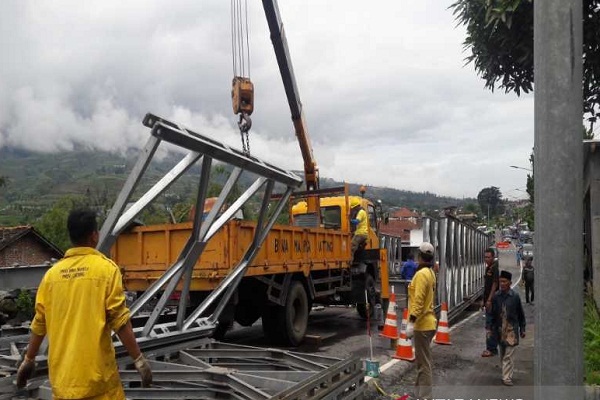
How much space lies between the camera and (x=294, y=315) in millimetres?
9391

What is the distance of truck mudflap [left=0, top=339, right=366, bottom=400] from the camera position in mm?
3912

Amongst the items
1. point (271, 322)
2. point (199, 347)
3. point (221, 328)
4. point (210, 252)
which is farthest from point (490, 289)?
point (199, 347)

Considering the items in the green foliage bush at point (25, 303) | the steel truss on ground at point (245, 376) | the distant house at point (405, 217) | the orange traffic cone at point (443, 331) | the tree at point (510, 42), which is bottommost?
the orange traffic cone at point (443, 331)

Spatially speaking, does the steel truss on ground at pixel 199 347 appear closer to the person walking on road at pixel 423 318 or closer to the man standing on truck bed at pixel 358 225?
the person walking on road at pixel 423 318

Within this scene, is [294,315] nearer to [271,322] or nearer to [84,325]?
[271,322]

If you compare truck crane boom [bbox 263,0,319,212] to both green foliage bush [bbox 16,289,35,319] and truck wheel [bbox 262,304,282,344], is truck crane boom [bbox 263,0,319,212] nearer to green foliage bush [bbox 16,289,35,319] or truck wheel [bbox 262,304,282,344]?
truck wheel [bbox 262,304,282,344]

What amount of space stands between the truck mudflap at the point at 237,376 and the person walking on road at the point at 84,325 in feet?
3.08

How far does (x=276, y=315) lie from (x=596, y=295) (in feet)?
17.4

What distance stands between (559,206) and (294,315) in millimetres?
7489

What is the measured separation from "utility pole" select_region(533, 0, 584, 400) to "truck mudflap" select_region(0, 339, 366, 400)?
2.09 metres

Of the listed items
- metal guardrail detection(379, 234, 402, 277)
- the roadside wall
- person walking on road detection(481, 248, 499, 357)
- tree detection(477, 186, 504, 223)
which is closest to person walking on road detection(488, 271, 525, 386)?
person walking on road detection(481, 248, 499, 357)

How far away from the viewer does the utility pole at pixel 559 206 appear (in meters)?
2.21

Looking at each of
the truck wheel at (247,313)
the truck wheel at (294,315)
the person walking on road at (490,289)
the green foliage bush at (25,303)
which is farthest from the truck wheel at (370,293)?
Answer: the green foliage bush at (25,303)

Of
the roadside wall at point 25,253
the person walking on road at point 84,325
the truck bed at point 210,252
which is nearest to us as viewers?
the person walking on road at point 84,325
